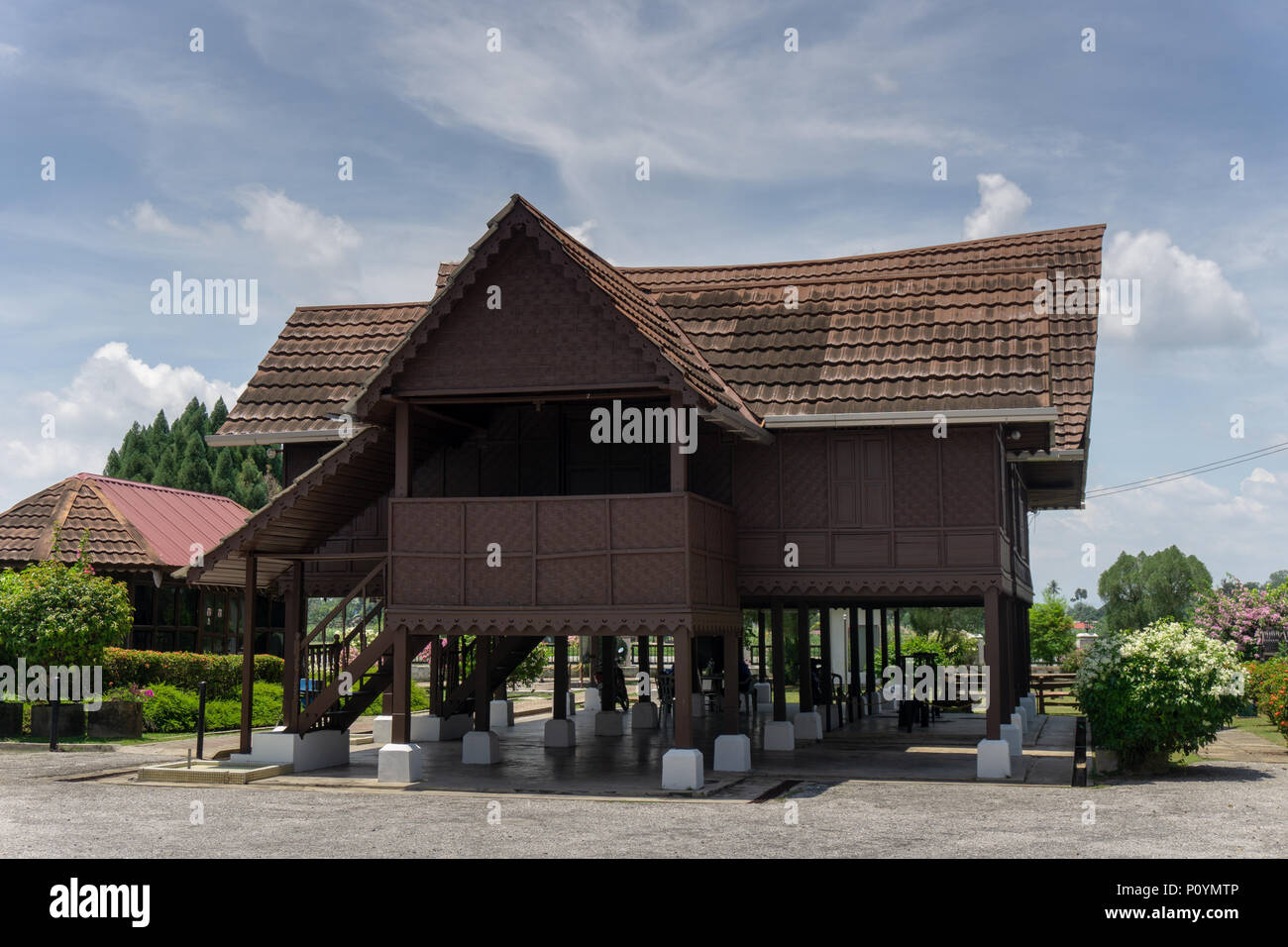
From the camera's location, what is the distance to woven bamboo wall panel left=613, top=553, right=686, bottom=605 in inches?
675

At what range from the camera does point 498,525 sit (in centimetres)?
1786

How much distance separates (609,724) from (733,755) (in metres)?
8.46

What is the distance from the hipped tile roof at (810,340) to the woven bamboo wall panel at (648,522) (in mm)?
1689

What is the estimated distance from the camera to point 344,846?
12078 millimetres

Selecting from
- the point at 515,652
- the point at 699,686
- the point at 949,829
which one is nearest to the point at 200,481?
the point at 699,686

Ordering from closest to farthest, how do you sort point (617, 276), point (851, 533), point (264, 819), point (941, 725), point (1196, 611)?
1. point (264, 819)
2. point (851, 533)
3. point (617, 276)
4. point (941, 725)
5. point (1196, 611)

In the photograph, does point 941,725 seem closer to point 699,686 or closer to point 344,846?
point 699,686

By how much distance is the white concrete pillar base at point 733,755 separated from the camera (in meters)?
18.9

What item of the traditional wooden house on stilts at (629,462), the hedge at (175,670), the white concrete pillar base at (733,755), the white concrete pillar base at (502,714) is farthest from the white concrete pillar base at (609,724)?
the white concrete pillar base at (733,755)

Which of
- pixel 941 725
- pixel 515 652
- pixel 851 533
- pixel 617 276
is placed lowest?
pixel 941 725

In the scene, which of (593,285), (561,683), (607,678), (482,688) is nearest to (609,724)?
(607,678)

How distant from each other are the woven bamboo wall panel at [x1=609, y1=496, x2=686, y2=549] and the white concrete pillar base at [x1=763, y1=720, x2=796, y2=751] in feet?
21.6

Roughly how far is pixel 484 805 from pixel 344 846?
11.6 ft

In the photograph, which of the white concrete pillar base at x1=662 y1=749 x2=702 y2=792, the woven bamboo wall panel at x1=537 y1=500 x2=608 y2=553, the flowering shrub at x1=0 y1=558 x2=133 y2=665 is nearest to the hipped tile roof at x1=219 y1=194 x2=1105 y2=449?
the woven bamboo wall panel at x1=537 y1=500 x2=608 y2=553
